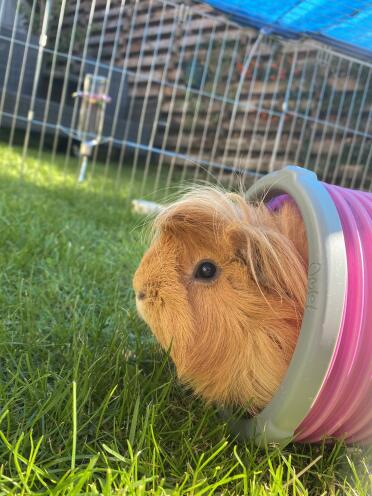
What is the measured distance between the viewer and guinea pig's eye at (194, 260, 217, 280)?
1.08 metres

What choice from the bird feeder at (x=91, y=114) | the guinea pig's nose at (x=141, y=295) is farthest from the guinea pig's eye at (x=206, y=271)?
the bird feeder at (x=91, y=114)

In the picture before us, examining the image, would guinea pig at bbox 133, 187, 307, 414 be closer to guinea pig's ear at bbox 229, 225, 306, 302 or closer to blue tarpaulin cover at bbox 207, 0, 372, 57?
guinea pig's ear at bbox 229, 225, 306, 302

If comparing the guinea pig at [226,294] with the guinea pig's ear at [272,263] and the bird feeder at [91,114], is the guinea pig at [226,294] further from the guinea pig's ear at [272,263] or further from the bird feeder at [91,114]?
the bird feeder at [91,114]

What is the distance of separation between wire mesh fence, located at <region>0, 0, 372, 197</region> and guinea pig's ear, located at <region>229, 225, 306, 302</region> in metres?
1.89

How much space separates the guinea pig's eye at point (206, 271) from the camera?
3.54ft

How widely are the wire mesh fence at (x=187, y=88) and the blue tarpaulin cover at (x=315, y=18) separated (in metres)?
0.11

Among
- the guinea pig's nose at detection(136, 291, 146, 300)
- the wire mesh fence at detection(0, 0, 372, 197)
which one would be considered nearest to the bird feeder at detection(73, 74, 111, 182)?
the wire mesh fence at detection(0, 0, 372, 197)

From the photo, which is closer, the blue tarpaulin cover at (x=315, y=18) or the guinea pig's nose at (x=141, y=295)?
the guinea pig's nose at (x=141, y=295)

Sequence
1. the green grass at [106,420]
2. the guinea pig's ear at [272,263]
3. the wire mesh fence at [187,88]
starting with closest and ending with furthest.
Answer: the green grass at [106,420]
the guinea pig's ear at [272,263]
the wire mesh fence at [187,88]

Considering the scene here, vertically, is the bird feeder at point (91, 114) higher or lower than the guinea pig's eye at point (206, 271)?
higher

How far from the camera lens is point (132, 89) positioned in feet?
17.1

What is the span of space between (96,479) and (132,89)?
4632 millimetres

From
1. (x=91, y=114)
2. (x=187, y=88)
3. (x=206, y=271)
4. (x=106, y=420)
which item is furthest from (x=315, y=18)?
(x=106, y=420)

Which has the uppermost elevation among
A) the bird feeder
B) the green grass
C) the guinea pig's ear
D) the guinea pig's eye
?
the bird feeder
